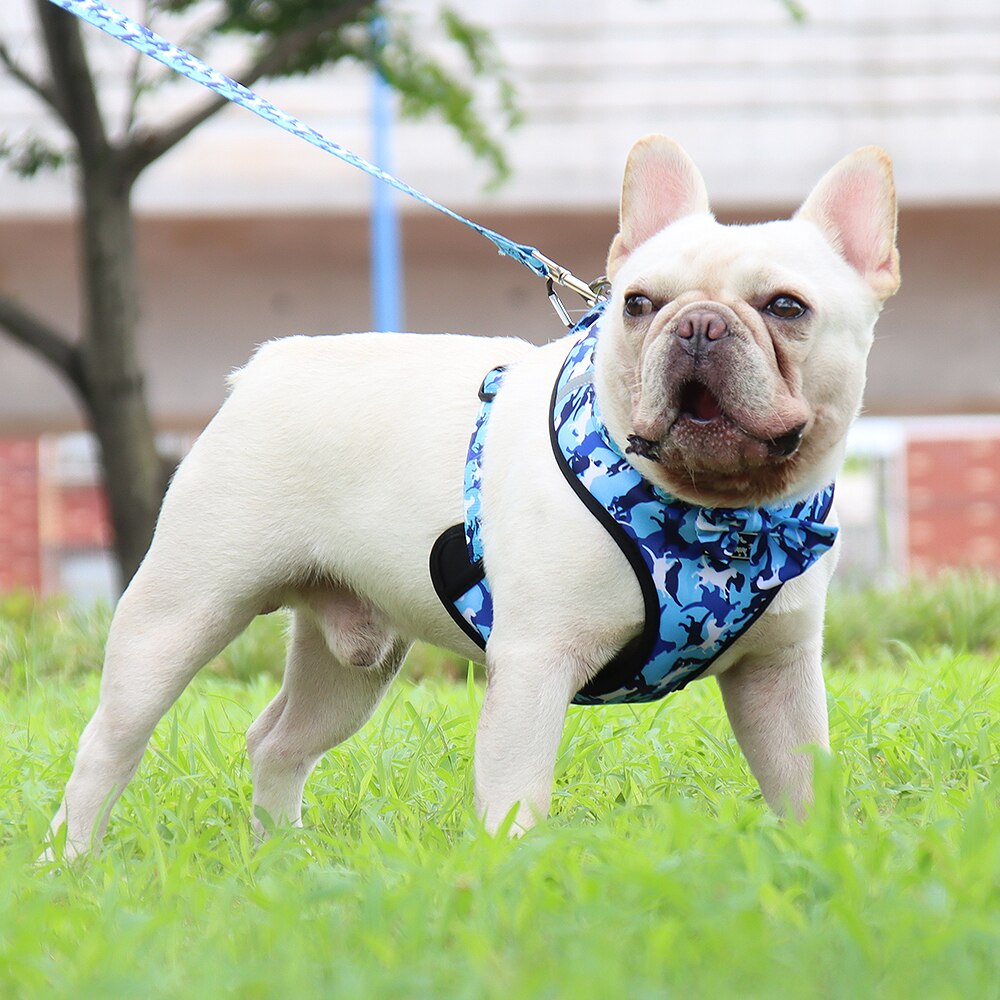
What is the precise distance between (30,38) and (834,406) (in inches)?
411

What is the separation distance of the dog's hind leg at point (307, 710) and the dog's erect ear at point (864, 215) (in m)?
1.35

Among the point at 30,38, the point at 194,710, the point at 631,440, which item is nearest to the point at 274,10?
the point at 30,38

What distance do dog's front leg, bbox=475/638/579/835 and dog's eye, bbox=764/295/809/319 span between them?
29.0 inches

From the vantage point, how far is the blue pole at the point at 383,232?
1216 cm

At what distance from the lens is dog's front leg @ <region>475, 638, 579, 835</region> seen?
8.48ft

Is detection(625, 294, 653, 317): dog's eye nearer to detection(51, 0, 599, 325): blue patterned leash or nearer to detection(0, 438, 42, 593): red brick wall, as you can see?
detection(51, 0, 599, 325): blue patterned leash

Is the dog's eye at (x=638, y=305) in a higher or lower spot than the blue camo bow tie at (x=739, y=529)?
higher

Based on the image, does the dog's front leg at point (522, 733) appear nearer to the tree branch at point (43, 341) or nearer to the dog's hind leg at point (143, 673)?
the dog's hind leg at point (143, 673)

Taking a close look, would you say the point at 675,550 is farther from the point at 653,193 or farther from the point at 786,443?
the point at 653,193

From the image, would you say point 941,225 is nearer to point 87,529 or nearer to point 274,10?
point 274,10

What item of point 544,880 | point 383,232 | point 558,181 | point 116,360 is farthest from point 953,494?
point 544,880

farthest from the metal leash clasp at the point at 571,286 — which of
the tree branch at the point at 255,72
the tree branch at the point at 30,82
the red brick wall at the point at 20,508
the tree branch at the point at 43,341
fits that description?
the red brick wall at the point at 20,508

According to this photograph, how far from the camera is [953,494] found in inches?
1395

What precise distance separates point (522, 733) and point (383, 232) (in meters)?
10.1
